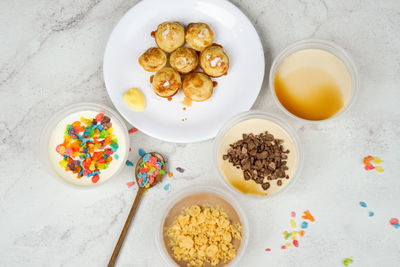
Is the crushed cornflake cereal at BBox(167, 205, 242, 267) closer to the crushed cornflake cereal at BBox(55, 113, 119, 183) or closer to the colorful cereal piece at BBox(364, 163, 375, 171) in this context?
the crushed cornflake cereal at BBox(55, 113, 119, 183)

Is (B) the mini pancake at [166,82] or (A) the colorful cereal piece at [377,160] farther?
(A) the colorful cereal piece at [377,160]

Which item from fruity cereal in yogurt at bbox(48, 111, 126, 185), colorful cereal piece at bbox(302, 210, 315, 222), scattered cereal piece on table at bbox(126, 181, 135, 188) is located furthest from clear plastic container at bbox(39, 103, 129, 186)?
colorful cereal piece at bbox(302, 210, 315, 222)

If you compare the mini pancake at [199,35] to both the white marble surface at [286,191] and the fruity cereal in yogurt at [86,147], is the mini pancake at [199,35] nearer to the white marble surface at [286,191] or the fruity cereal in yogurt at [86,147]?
the white marble surface at [286,191]

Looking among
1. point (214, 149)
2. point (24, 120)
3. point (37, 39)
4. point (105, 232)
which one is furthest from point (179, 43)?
point (105, 232)

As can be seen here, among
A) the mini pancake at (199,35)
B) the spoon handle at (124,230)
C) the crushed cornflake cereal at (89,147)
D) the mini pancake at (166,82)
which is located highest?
the mini pancake at (199,35)

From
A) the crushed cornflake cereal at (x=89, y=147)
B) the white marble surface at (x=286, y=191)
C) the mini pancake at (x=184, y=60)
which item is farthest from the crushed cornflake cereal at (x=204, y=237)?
the mini pancake at (x=184, y=60)

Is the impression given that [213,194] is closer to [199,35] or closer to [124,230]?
[124,230]
